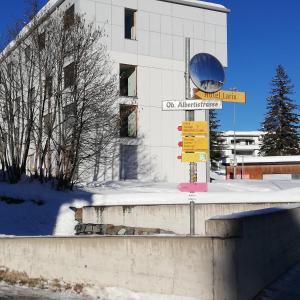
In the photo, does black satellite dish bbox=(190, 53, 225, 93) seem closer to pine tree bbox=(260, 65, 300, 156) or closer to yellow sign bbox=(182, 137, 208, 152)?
yellow sign bbox=(182, 137, 208, 152)

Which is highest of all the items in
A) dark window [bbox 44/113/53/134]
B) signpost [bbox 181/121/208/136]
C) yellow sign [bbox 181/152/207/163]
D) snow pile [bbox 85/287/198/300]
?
→ dark window [bbox 44/113/53/134]

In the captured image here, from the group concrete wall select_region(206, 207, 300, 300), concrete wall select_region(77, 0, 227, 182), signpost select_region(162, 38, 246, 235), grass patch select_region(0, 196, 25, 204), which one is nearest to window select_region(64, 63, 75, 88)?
grass patch select_region(0, 196, 25, 204)

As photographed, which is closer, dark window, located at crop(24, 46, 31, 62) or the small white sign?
the small white sign

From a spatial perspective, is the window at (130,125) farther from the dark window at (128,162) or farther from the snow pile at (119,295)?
the snow pile at (119,295)

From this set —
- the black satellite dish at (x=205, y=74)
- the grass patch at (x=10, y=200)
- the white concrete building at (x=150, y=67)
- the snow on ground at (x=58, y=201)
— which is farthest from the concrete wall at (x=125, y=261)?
the white concrete building at (x=150, y=67)

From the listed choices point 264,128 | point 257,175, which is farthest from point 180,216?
point 264,128

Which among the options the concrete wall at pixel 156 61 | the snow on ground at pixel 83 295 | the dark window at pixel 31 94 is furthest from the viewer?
the concrete wall at pixel 156 61

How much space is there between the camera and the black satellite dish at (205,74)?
9.45m

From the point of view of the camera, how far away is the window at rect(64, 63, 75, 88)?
81.1ft

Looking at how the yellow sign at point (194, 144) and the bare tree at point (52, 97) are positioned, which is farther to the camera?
the bare tree at point (52, 97)

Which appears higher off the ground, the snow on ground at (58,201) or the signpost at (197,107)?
the signpost at (197,107)

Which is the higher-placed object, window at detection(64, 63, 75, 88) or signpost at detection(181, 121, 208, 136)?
window at detection(64, 63, 75, 88)

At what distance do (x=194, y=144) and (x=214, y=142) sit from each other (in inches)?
2701

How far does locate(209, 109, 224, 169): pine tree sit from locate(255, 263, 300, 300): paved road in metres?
63.9
